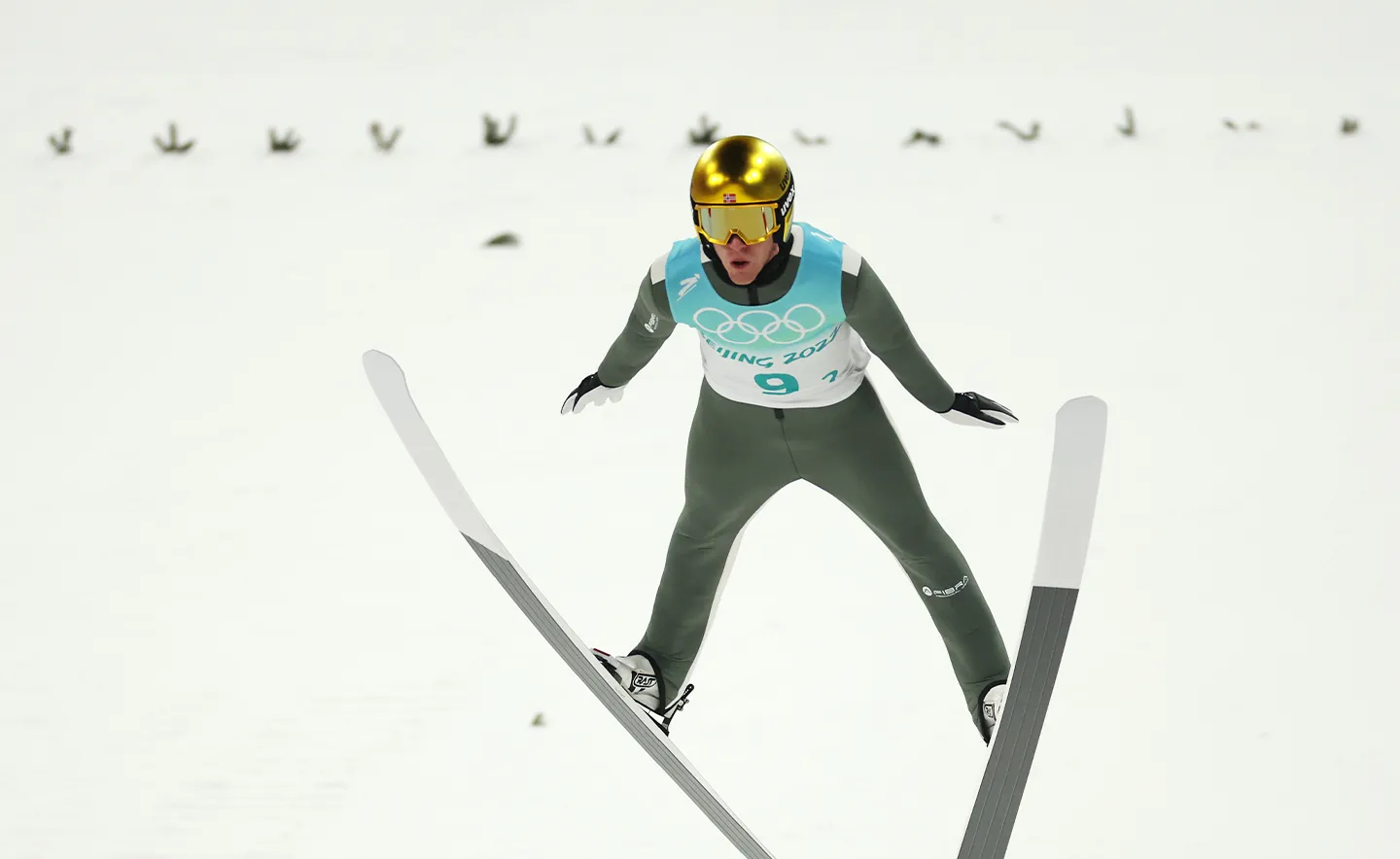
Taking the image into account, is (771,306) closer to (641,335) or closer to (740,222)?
(740,222)

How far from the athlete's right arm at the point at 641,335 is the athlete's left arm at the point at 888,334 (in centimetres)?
33

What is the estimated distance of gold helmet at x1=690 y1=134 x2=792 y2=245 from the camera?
199cm

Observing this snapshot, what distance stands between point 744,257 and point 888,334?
297mm

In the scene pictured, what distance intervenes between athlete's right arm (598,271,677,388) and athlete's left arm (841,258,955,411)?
0.33 meters

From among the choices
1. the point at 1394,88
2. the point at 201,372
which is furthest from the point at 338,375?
the point at 1394,88

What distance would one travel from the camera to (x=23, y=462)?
4.16m

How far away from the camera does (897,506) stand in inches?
91.4

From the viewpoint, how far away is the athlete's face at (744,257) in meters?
2.06

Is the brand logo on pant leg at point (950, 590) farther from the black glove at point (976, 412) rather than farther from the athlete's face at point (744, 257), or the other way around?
the athlete's face at point (744, 257)

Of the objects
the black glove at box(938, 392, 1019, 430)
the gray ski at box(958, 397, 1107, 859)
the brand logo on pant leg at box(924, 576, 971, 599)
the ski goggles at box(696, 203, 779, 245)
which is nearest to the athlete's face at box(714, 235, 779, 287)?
the ski goggles at box(696, 203, 779, 245)

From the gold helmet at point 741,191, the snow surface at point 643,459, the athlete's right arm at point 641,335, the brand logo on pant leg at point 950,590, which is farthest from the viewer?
the snow surface at point 643,459

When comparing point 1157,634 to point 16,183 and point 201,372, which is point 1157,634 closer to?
point 201,372

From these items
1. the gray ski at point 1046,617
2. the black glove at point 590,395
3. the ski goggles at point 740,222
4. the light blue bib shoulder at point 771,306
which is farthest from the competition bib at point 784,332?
the gray ski at point 1046,617

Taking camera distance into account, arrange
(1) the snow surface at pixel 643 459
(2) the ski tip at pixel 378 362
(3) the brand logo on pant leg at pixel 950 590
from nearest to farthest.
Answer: (2) the ski tip at pixel 378 362 → (3) the brand logo on pant leg at pixel 950 590 → (1) the snow surface at pixel 643 459
